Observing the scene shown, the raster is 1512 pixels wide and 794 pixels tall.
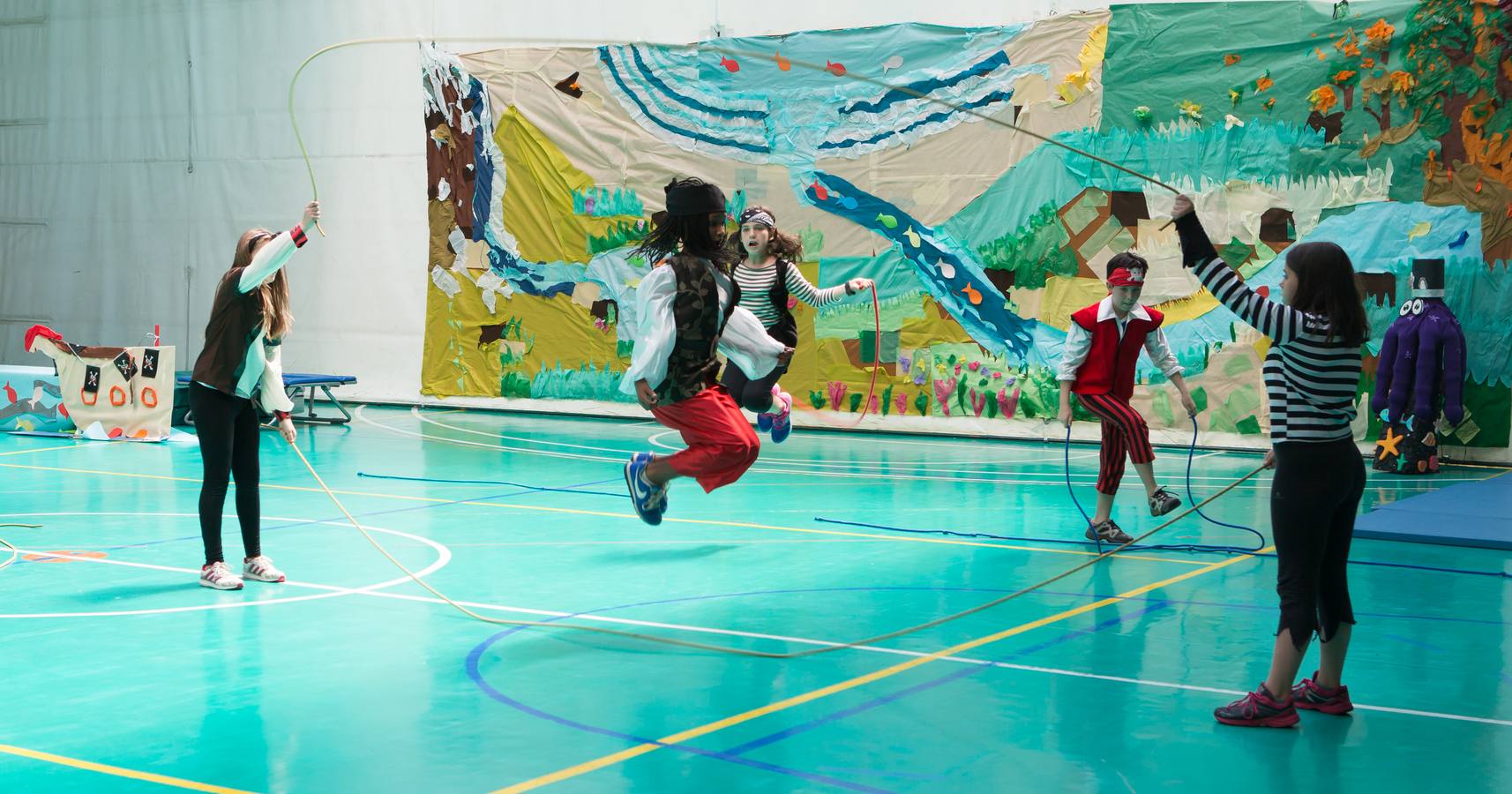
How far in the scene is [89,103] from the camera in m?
20.5

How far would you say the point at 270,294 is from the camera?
648cm

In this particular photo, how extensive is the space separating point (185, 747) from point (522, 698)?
1.07 m

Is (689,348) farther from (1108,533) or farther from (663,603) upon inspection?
(1108,533)

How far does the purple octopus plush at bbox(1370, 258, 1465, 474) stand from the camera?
38.8 feet

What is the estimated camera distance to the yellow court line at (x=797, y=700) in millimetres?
3783

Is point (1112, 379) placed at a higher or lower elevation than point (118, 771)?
higher

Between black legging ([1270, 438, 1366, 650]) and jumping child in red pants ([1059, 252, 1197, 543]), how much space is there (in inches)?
134

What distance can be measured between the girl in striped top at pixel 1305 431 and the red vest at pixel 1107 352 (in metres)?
3.51

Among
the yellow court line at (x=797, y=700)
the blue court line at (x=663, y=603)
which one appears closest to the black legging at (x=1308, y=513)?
the blue court line at (x=663, y=603)

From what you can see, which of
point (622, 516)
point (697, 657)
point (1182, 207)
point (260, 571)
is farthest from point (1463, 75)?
point (260, 571)

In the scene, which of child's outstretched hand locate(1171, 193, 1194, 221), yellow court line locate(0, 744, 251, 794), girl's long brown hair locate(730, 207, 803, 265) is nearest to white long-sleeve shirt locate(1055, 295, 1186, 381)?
girl's long brown hair locate(730, 207, 803, 265)

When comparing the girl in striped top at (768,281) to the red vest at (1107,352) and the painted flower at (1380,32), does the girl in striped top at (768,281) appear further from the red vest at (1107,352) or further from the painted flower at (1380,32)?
the painted flower at (1380,32)

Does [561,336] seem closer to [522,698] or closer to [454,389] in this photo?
[454,389]

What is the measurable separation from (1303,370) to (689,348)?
8.47ft
